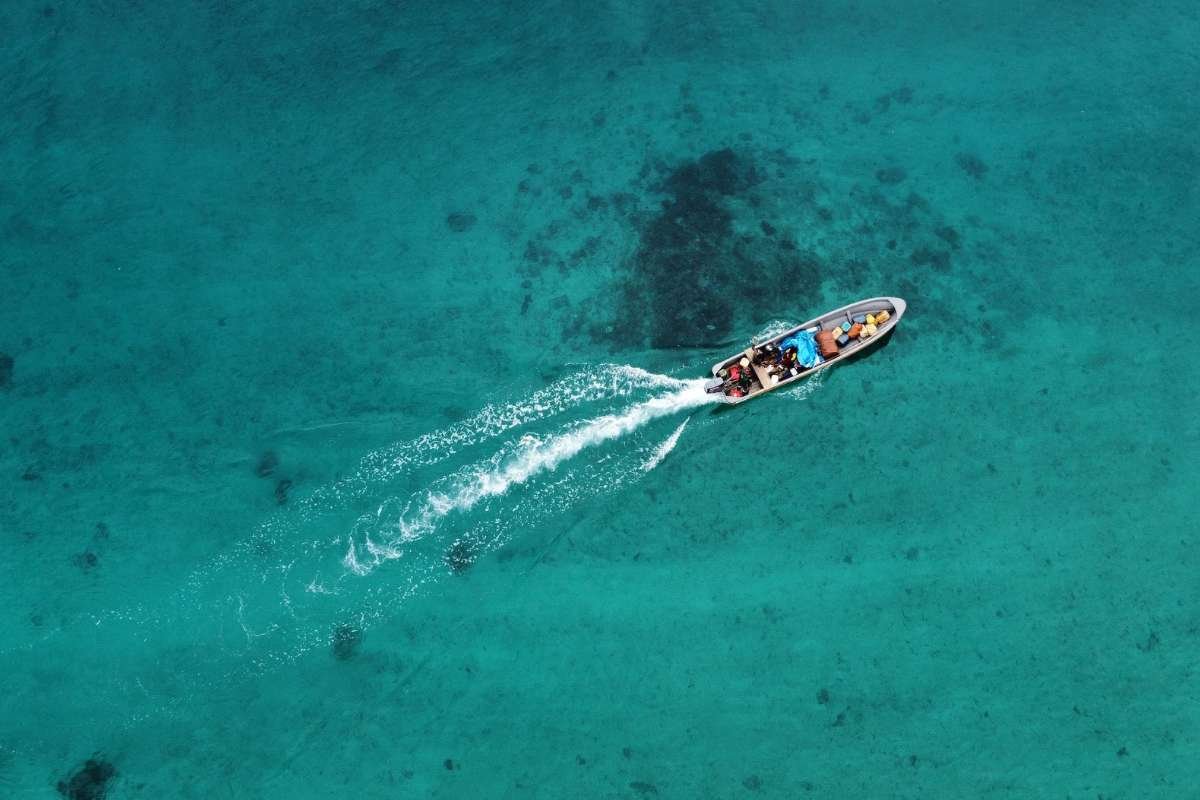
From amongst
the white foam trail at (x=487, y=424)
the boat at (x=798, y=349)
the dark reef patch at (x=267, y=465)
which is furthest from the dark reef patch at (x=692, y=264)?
the dark reef patch at (x=267, y=465)

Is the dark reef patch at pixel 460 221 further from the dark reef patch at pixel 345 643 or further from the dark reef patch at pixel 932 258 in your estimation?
the dark reef patch at pixel 932 258

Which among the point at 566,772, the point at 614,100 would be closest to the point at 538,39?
the point at 614,100

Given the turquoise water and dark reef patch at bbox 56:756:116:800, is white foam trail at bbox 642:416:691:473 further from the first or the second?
dark reef patch at bbox 56:756:116:800

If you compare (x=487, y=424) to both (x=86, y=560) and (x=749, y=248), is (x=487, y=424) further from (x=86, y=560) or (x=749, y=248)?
(x=86, y=560)

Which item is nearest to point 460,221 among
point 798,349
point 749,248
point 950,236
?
point 749,248

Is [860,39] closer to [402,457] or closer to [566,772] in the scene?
[402,457]
